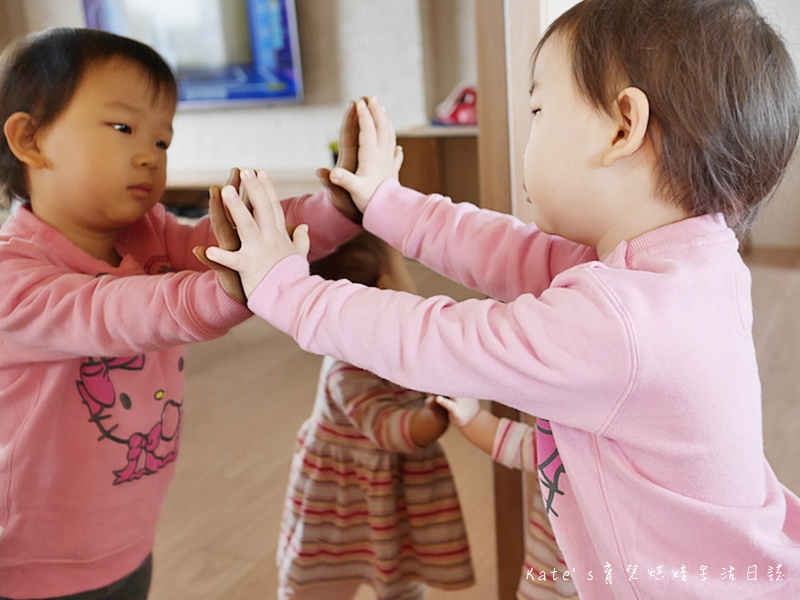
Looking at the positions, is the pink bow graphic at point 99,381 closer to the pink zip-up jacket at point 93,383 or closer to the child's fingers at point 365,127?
the pink zip-up jacket at point 93,383

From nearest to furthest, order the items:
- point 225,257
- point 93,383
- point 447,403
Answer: point 225,257 → point 93,383 → point 447,403

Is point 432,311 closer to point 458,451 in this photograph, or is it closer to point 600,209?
point 600,209

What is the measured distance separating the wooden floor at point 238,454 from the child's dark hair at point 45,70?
23cm

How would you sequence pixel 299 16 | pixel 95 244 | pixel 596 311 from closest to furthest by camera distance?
pixel 596 311 < pixel 95 244 < pixel 299 16

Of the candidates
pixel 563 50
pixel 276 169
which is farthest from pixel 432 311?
pixel 276 169

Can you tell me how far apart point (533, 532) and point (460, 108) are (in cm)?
49

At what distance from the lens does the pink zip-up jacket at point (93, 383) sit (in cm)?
51

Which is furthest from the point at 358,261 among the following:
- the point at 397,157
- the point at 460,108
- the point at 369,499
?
the point at 369,499

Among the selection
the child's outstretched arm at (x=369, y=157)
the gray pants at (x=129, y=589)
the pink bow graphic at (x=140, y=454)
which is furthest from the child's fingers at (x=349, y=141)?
the gray pants at (x=129, y=589)

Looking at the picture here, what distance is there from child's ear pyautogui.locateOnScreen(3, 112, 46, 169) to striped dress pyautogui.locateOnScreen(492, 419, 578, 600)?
1.78ft

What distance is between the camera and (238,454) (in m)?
A: 0.81

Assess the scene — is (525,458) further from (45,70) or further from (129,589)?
(45,70)

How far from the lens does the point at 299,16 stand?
73 cm

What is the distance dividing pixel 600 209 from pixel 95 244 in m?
0.39
